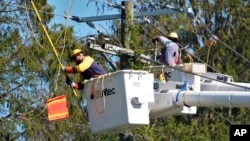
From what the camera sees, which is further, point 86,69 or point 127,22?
point 127,22

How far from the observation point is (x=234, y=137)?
13547mm

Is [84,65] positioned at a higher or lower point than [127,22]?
lower

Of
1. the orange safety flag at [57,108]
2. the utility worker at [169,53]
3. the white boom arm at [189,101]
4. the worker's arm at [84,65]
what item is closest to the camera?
the white boom arm at [189,101]

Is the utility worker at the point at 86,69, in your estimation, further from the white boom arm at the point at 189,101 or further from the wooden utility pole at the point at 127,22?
the wooden utility pole at the point at 127,22

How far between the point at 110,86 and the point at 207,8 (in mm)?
19844

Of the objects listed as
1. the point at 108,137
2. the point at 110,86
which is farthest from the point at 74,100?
the point at 110,86

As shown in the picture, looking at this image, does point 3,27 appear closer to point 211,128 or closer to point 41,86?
point 41,86

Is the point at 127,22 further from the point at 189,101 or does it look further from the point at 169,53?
the point at 189,101

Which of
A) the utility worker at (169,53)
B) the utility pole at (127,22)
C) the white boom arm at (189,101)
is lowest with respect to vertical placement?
the white boom arm at (189,101)

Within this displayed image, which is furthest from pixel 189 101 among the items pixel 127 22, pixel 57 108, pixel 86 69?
pixel 127 22

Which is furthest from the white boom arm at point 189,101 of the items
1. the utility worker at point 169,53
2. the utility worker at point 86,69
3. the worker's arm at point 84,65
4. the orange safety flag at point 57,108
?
the utility worker at point 169,53

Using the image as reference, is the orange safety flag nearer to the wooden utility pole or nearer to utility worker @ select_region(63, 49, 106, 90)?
utility worker @ select_region(63, 49, 106, 90)

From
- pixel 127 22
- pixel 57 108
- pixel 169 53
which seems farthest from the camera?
pixel 127 22

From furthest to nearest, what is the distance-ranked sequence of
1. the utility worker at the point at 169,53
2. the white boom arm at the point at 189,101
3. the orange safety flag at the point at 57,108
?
the utility worker at the point at 169,53 → the orange safety flag at the point at 57,108 → the white boom arm at the point at 189,101
